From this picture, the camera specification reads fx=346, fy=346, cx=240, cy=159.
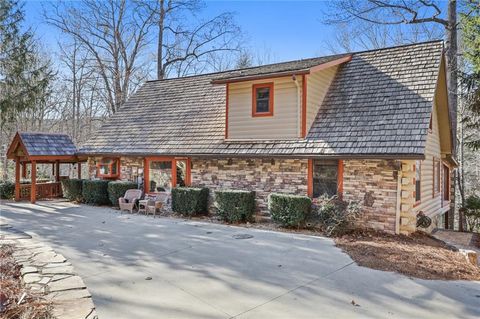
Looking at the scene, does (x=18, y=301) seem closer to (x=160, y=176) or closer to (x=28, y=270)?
(x=28, y=270)

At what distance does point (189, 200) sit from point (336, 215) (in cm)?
486

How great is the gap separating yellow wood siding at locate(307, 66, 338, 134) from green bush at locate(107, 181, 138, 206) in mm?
7059

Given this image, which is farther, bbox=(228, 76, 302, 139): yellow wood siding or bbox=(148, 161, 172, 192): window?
bbox=(148, 161, 172, 192): window

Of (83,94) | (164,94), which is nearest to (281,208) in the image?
(164,94)

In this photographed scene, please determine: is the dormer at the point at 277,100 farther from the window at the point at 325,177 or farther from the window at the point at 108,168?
the window at the point at 108,168

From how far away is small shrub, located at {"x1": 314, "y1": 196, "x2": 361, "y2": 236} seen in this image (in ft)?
29.4

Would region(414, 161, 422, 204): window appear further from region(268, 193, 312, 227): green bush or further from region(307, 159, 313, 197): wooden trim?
region(268, 193, 312, 227): green bush

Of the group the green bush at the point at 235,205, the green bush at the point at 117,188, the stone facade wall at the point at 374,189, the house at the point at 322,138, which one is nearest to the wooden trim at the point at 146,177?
the house at the point at 322,138

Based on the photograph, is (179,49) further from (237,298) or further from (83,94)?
(237,298)

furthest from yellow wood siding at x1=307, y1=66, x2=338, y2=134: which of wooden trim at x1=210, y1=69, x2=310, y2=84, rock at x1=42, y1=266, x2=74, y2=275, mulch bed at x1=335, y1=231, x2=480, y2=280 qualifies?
rock at x1=42, y1=266, x2=74, y2=275

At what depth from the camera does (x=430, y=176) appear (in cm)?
1214

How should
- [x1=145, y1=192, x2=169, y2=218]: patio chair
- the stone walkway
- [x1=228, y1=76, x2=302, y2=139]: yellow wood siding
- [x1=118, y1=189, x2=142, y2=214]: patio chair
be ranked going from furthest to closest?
[x1=118, y1=189, x2=142, y2=214]: patio chair
[x1=145, y1=192, x2=169, y2=218]: patio chair
[x1=228, y1=76, x2=302, y2=139]: yellow wood siding
the stone walkway

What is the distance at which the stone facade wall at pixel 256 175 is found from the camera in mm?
10438

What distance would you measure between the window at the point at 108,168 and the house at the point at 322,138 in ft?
0.20
